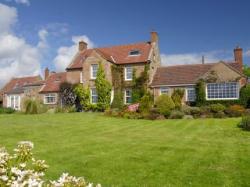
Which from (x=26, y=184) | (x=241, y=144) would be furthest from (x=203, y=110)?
(x=26, y=184)

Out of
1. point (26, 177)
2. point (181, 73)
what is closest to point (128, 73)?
point (181, 73)

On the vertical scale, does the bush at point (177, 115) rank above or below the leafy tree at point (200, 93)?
below

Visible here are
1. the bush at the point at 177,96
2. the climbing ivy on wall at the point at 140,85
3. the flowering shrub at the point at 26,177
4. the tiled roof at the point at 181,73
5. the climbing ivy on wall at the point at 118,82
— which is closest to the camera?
the flowering shrub at the point at 26,177

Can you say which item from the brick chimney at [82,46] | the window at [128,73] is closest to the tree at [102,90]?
the window at [128,73]

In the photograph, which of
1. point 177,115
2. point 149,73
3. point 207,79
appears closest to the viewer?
point 177,115

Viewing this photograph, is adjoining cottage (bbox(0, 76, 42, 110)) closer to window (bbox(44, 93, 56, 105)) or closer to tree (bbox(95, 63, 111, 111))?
window (bbox(44, 93, 56, 105))

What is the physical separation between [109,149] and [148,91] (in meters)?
27.5

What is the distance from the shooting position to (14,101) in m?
56.2

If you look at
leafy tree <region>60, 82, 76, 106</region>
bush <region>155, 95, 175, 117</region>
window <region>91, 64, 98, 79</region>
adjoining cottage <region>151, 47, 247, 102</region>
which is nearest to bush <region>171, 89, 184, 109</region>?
adjoining cottage <region>151, 47, 247, 102</region>

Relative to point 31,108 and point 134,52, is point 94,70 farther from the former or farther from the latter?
point 31,108

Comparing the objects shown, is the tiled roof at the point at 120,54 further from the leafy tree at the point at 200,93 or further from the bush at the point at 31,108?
the bush at the point at 31,108

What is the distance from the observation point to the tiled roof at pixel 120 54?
1645 inches

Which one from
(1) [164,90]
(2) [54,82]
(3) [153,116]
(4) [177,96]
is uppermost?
(2) [54,82]

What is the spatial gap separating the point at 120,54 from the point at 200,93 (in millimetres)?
14193
